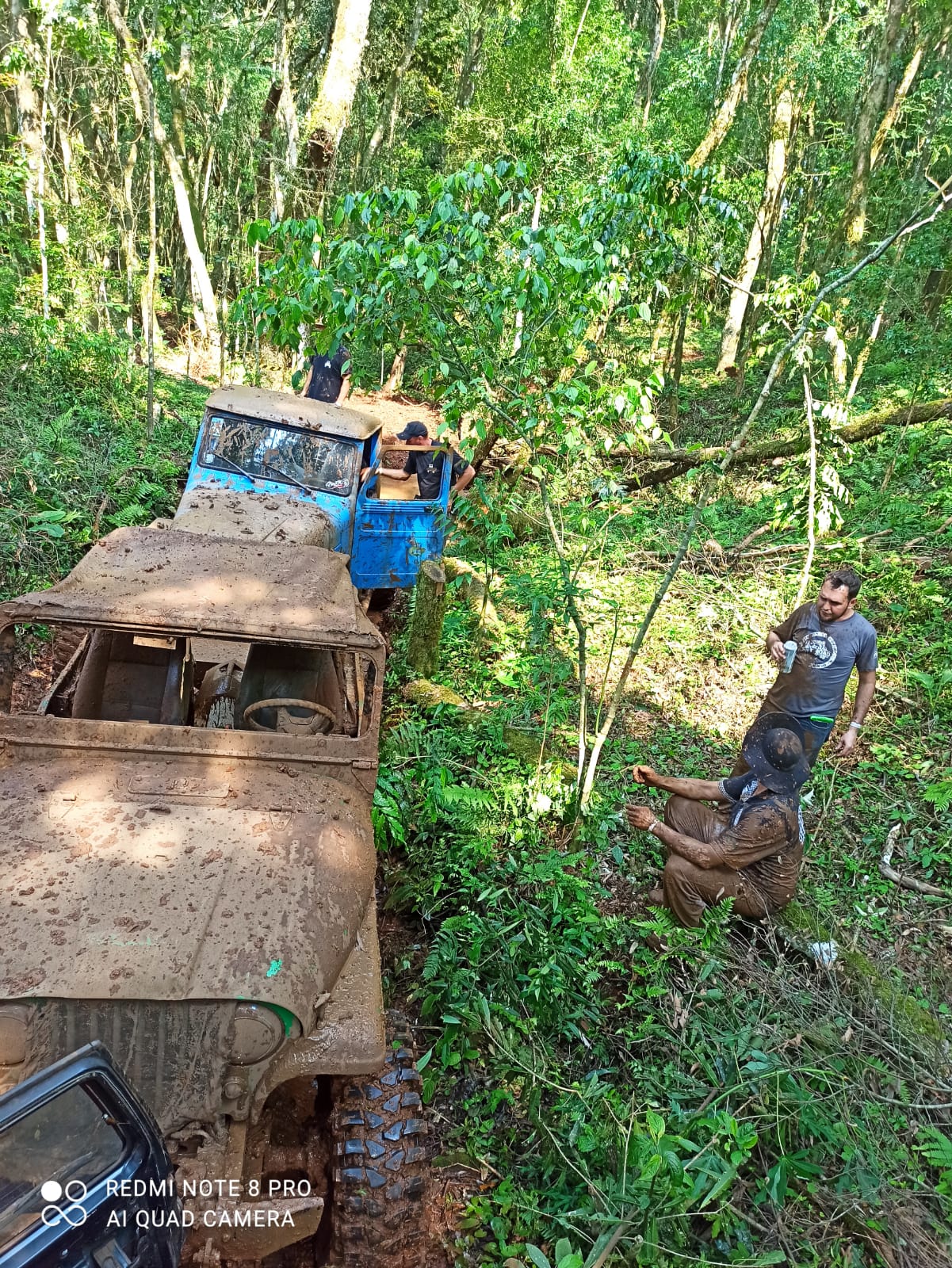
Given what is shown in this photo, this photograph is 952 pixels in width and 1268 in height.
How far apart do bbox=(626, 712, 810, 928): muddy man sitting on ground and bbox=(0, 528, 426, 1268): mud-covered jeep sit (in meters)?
1.63

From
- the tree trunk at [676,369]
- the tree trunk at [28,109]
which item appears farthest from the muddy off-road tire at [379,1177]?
the tree trunk at [28,109]

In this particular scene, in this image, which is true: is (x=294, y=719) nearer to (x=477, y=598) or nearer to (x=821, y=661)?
(x=821, y=661)

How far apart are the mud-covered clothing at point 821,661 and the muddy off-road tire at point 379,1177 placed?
3126 mm

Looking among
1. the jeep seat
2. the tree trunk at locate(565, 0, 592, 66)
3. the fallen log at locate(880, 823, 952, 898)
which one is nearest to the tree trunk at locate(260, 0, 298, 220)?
the tree trunk at locate(565, 0, 592, 66)

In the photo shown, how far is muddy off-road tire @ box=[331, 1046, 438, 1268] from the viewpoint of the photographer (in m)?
2.41

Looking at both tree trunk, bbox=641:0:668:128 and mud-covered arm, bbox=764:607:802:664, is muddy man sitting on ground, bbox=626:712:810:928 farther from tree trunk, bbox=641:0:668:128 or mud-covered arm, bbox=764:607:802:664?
tree trunk, bbox=641:0:668:128

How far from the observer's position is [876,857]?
181 inches

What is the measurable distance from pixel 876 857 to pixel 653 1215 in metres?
2.86

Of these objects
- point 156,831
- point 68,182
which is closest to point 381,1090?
point 156,831

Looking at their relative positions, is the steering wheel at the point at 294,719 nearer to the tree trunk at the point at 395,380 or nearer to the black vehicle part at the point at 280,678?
the black vehicle part at the point at 280,678

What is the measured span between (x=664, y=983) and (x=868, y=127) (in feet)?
45.9

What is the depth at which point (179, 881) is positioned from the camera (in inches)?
99.7

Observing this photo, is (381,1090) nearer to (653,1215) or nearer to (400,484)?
(653,1215)

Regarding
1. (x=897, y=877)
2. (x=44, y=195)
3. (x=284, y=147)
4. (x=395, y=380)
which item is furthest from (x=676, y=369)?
(x=897, y=877)
